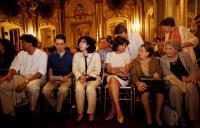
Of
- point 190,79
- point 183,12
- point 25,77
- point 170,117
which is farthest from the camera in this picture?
point 183,12

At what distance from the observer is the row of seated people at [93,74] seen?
3549mm

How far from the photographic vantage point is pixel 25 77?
167 inches

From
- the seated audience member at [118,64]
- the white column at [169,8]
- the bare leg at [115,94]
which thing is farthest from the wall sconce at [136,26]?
the bare leg at [115,94]

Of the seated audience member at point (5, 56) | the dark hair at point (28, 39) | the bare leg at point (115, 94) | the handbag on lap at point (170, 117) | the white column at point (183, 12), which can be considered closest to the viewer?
the handbag on lap at point (170, 117)

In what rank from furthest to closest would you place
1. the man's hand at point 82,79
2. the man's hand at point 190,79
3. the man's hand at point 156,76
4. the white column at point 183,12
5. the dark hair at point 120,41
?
1. the white column at point 183,12
2. the dark hair at point 120,41
3. the man's hand at point 82,79
4. the man's hand at point 156,76
5. the man's hand at point 190,79

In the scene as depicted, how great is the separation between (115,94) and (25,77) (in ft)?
5.45

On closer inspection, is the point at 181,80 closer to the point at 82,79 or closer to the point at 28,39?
the point at 82,79

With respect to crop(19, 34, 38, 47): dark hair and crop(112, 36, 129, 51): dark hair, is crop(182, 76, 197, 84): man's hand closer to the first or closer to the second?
crop(112, 36, 129, 51): dark hair

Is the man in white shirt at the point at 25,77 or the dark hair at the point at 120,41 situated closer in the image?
the man in white shirt at the point at 25,77

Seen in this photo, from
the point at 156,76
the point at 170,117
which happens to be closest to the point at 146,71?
the point at 156,76

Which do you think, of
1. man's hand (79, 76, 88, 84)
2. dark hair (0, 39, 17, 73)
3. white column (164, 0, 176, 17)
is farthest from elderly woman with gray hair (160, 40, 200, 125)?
white column (164, 0, 176, 17)

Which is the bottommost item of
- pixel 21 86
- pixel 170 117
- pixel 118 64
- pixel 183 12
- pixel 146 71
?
pixel 170 117

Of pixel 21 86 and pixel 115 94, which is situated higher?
pixel 21 86

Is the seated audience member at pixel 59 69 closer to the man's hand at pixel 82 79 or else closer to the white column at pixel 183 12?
the man's hand at pixel 82 79
